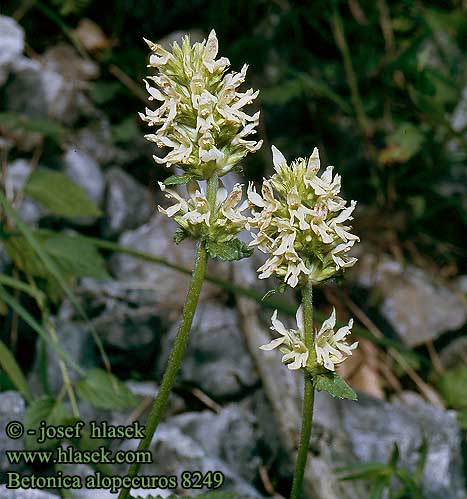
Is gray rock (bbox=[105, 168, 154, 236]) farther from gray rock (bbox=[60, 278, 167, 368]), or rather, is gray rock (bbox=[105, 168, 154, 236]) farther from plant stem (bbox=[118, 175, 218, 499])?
plant stem (bbox=[118, 175, 218, 499])

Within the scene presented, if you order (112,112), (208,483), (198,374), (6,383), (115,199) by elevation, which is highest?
(112,112)

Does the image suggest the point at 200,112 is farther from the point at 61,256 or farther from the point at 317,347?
the point at 61,256

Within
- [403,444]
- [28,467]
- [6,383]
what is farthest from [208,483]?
[403,444]

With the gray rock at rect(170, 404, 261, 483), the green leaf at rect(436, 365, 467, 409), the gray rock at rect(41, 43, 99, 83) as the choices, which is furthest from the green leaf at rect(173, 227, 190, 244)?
the gray rock at rect(41, 43, 99, 83)

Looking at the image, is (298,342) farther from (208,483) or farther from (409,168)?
(409,168)

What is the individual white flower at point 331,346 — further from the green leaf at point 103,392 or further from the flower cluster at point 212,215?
the green leaf at point 103,392

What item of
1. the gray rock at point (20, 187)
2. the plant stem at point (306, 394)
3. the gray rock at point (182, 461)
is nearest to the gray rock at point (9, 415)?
the gray rock at point (182, 461)

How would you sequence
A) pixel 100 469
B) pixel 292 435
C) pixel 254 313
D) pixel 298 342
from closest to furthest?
1. pixel 298 342
2. pixel 100 469
3. pixel 292 435
4. pixel 254 313
